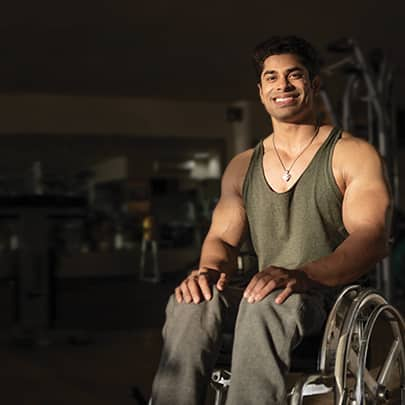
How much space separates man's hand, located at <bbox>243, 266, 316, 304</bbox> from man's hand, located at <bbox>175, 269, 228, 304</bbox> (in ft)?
0.38

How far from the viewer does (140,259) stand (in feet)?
27.7

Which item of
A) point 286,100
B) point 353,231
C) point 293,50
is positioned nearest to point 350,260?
point 353,231

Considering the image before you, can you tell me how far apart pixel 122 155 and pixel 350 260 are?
286 inches

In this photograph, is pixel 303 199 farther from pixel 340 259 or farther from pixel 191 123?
pixel 191 123

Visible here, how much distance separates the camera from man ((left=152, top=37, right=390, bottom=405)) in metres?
1.33

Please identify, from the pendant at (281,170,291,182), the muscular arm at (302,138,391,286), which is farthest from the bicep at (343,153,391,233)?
the pendant at (281,170,291,182)

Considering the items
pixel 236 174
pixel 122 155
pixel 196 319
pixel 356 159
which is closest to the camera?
pixel 196 319

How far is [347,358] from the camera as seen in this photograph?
131cm

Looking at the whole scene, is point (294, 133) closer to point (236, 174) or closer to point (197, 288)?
point (236, 174)

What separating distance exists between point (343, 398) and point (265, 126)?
22.2 feet

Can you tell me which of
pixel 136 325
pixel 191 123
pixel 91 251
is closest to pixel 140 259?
pixel 91 251

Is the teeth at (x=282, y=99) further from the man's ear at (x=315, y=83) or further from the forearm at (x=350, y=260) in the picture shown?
the forearm at (x=350, y=260)

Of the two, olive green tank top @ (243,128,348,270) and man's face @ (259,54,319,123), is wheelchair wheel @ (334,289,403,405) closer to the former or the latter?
olive green tank top @ (243,128,348,270)

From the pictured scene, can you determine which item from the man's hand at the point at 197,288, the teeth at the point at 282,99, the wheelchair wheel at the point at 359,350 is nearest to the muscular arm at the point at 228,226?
the man's hand at the point at 197,288
